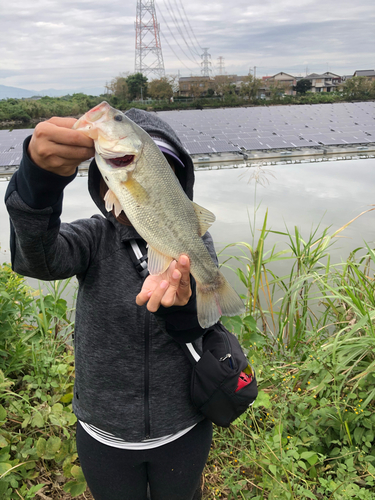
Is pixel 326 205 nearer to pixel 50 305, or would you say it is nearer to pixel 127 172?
pixel 50 305

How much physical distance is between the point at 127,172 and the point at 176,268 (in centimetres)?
33

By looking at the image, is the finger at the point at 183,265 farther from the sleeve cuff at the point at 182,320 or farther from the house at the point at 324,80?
the house at the point at 324,80

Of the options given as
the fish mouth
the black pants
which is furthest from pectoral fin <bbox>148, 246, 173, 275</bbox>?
the black pants

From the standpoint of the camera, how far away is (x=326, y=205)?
4.92 m

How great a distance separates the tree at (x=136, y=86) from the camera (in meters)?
24.9

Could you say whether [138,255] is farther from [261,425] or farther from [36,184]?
[261,425]

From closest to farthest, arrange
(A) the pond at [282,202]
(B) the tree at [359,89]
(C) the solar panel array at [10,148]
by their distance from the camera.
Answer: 1. (A) the pond at [282,202]
2. (C) the solar panel array at [10,148]
3. (B) the tree at [359,89]

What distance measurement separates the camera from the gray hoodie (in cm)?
128

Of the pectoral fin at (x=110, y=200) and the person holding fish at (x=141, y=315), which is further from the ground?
the pectoral fin at (x=110, y=200)

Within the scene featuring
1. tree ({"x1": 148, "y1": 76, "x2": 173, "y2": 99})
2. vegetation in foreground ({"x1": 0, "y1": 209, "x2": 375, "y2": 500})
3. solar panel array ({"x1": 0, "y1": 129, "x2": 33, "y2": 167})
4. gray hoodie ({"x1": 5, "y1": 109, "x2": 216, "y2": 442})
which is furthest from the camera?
tree ({"x1": 148, "y1": 76, "x2": 173, "y2": 99})

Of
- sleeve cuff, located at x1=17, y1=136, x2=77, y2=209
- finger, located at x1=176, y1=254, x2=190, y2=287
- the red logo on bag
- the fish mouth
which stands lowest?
the red logo on bag

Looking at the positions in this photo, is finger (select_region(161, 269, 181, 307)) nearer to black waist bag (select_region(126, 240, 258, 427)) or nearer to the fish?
the fish

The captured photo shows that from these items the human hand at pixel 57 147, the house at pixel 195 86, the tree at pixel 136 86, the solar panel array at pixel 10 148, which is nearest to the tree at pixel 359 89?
the house at pixel 195 86

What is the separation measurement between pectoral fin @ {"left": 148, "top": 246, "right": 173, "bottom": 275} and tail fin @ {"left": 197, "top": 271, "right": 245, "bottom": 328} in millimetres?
137
